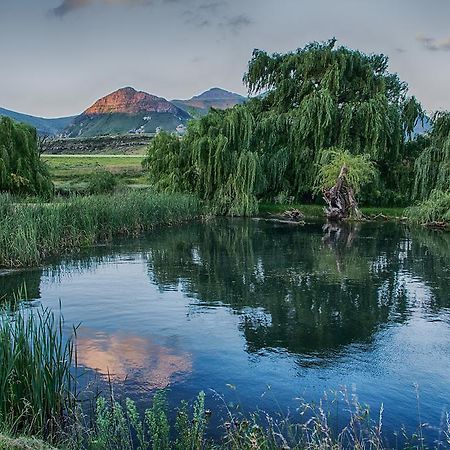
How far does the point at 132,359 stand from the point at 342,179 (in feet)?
67.5

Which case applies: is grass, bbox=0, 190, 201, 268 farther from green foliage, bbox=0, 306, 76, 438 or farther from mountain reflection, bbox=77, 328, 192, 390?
green foliage, bbox=0, 306, 76, 438

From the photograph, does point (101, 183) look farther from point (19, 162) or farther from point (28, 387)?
point (28, 387)

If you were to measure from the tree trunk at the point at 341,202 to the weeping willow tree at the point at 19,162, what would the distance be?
1333 cm

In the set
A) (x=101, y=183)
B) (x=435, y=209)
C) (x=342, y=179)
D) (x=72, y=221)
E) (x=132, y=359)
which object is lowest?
(x=132, y=359)

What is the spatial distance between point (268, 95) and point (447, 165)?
12117 millimetres

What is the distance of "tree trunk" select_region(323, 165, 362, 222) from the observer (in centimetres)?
2748

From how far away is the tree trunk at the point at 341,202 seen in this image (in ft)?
90.2

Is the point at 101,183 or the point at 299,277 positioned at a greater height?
the point at 101,183

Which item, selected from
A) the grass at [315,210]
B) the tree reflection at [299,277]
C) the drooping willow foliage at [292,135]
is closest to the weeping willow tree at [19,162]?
the tree reflection at [299,277]

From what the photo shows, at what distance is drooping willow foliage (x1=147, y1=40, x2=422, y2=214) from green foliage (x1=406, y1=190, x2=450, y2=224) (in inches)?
158

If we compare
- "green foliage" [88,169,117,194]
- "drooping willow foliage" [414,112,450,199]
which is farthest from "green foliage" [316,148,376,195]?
"green foliage" [88,169,117,194]

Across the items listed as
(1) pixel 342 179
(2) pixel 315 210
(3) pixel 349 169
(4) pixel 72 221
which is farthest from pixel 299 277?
(2) pixel 315 210

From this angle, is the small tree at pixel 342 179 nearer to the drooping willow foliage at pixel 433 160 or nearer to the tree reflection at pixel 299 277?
the drooping willow foliage at pixel 433 160

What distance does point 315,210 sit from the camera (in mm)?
29516
